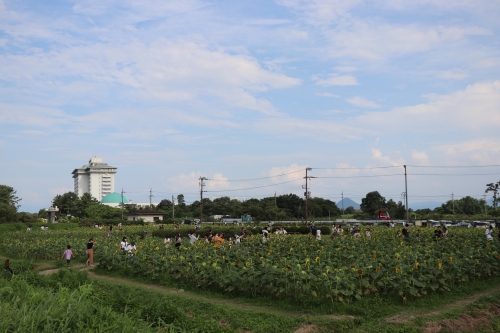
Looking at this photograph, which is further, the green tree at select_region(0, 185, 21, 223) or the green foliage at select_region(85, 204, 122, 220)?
the green foliage at select_region(85, 204, 122, 220)

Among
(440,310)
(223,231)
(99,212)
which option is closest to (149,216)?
(99,212)

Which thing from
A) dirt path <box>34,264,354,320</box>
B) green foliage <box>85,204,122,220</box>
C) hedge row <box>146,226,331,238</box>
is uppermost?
green foliage <box>85,204,122,220</box>

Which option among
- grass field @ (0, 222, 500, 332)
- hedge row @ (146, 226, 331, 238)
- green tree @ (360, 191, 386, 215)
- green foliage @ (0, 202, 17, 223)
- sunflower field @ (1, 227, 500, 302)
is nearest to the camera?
grass field @ (0, 222, 500, 332)

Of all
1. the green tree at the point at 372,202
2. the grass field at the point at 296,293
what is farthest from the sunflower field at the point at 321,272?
the green tree at the point at 372,202

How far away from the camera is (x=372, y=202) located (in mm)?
107688

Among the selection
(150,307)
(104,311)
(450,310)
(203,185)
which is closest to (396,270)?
(450,310)

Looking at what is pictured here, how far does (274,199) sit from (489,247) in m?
88.1

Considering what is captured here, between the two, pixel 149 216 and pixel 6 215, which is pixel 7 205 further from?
pixel 149 216

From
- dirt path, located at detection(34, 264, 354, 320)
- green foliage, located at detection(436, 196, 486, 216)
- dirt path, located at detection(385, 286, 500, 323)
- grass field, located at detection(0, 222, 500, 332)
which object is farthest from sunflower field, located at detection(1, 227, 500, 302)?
green foliage, located at detection(436, 196, 486, 216)

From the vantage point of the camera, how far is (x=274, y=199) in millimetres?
108125

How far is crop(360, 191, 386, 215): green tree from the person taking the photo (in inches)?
4089

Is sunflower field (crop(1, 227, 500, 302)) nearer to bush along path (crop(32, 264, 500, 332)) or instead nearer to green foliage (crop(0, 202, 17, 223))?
bush along path (crop(32, 264, 500, 332))

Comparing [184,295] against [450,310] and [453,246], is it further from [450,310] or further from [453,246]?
[453,246]

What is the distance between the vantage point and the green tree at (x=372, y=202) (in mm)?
103856
